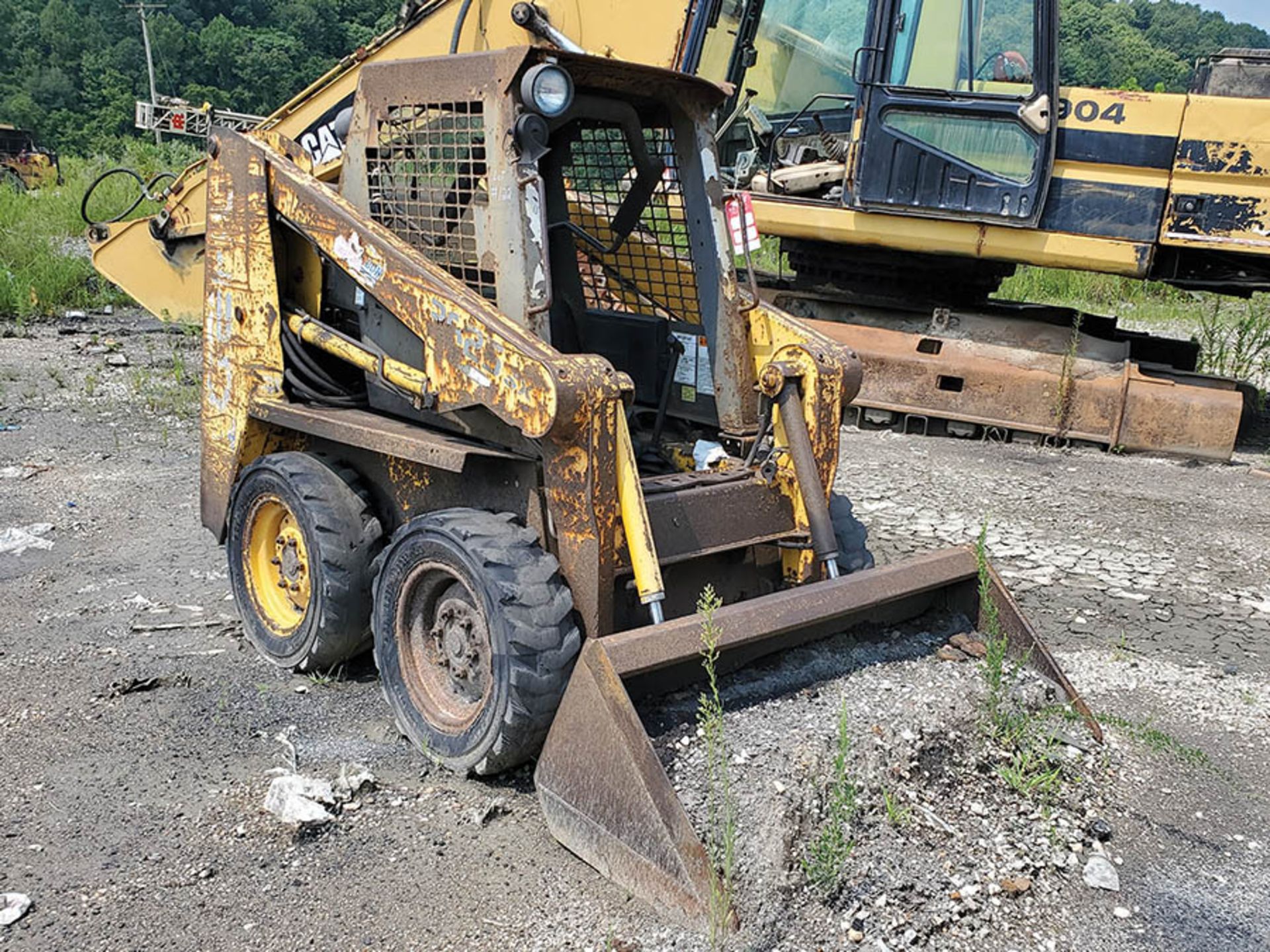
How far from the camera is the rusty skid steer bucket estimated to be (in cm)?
252

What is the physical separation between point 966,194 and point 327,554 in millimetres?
4643

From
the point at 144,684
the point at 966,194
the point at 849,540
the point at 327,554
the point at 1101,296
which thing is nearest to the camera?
the point at 327,554

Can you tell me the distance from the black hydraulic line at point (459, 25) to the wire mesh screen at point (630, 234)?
1378 millimetres

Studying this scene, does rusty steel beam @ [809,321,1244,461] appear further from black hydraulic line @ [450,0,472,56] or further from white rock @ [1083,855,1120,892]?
white rock @ [1083,855,1120,892]

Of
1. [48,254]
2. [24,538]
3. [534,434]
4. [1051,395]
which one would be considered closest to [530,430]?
[534,434]

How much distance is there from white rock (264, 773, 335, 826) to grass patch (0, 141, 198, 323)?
25.9 feet

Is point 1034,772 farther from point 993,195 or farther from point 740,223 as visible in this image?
point 993,195

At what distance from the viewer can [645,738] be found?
264 cm

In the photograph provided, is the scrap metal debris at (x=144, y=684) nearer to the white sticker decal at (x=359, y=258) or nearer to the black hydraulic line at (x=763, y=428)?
the white sticker decal at (x=359, y=258)

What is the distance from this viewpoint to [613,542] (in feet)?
10.1

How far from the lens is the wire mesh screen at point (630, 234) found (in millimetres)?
3975

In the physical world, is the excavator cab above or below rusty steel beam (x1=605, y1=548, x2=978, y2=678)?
above

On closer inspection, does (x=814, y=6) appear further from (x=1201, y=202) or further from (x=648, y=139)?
(x=648, y=139)

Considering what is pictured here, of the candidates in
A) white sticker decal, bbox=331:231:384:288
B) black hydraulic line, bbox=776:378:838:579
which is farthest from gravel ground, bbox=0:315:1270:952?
white sticker decal, bbox=331:231:384:288
